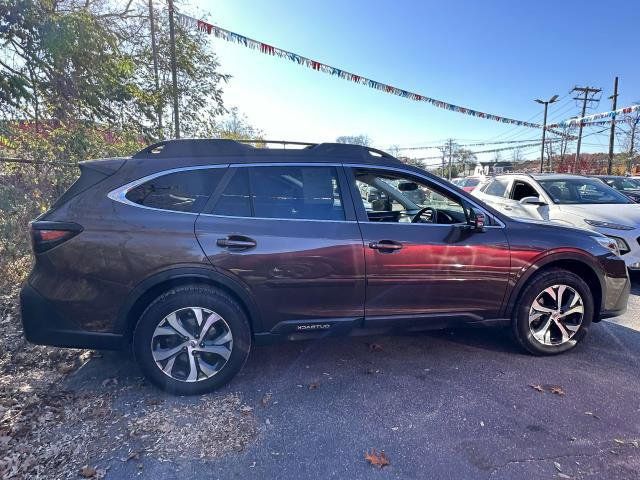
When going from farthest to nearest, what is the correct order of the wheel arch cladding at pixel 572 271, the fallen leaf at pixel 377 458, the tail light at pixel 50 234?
the wheel arch cladding at pixel 572 271 → the tail light at pixel 50 234 → the fallen leaf at pixel 377 458

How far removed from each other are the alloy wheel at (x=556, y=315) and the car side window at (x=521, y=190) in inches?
164

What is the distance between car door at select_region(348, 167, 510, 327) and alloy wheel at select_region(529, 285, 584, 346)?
403 mm

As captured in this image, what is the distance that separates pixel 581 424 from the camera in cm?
257

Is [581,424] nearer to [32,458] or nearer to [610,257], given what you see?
[610,257]

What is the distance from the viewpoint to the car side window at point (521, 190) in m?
7.17

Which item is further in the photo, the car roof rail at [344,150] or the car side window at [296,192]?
the car roof rail at [344,150]

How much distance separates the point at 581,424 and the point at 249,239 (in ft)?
8.29

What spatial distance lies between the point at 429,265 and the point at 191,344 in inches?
74.0

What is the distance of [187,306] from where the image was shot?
276 cm

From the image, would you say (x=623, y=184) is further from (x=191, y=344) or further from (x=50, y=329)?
(x=50, y=329)

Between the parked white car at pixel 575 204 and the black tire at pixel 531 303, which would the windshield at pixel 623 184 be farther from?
the black tire at pixel 531 303

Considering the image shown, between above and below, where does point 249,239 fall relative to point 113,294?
above

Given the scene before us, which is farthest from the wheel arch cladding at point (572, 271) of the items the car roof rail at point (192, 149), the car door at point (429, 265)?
the car roof rail at point (192, 149)

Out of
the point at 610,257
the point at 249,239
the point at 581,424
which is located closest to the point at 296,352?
the point at 249,239
